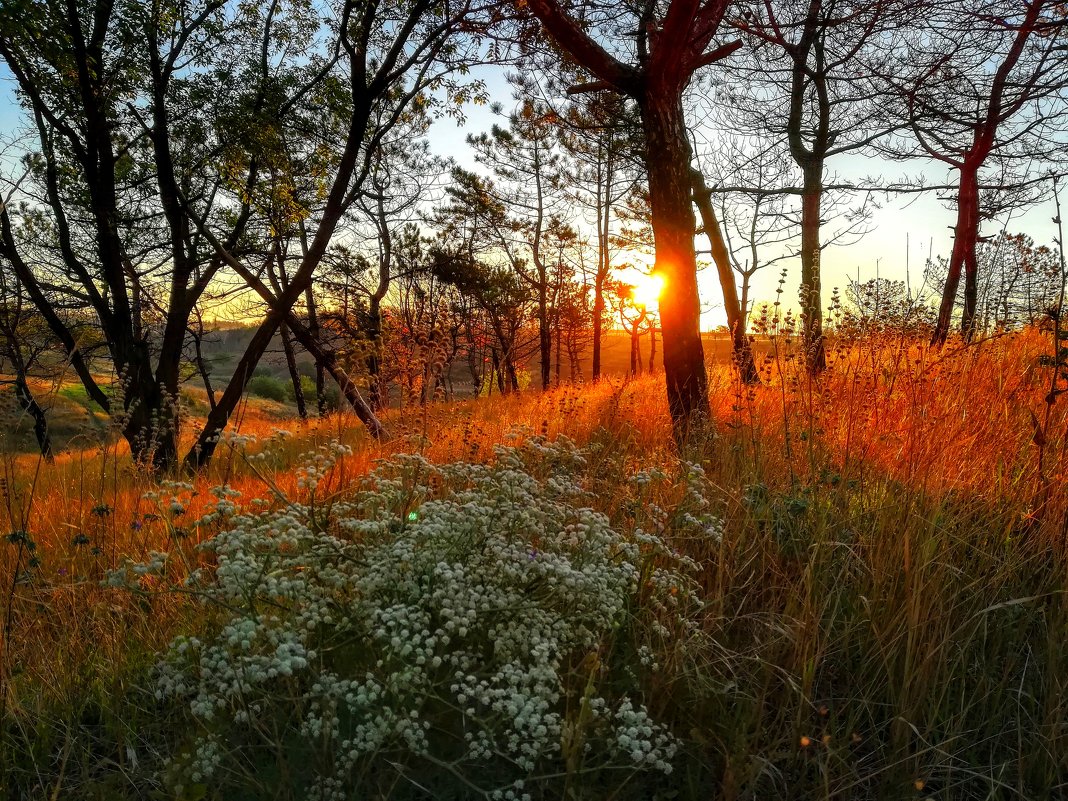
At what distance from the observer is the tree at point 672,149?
4828 millimetres

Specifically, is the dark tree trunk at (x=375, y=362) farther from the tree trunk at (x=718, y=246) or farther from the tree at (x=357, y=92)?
the tree trunk at (x=718, y=246)

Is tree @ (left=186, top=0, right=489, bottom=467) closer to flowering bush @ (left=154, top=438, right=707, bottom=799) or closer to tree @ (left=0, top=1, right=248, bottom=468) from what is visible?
tree @ (left=0, top=1, right=248, bottom=468)

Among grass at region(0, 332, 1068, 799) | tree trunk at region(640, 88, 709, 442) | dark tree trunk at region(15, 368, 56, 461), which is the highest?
tree trunk at region(640, 88, 709, 442)

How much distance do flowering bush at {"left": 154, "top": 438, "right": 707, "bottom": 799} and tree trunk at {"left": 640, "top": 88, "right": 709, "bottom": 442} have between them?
3.27 m

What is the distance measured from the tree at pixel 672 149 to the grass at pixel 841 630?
5.04 ft

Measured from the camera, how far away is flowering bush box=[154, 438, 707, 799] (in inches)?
56.7

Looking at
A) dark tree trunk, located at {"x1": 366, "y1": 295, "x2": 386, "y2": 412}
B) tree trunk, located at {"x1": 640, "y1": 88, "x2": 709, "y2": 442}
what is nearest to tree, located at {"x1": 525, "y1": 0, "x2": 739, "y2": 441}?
tree trunk, located at {"x1": 640, "y1": 88, "x2": 709, "y2": 442}

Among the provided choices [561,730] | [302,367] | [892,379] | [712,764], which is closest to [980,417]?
[892,379]

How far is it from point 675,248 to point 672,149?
0.82 m

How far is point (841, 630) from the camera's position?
7.15 feet

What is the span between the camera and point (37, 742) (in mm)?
1923

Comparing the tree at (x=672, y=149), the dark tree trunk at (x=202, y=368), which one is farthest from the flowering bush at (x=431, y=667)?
the dark tree trunk at (x=202, y=368)

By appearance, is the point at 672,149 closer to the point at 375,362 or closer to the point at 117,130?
the point at 375,362

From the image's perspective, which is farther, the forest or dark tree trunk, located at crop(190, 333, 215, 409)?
dark tree trunk, located at crop(190, 333, 215, 409)
